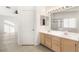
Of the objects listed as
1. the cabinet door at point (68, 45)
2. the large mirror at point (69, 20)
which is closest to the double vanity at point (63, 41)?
the cabinet door at point (68, 45)

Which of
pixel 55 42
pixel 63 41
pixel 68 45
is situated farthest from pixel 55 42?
pixel 68 45

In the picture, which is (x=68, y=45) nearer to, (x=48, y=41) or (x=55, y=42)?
(x=55, y=42)

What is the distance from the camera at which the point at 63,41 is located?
9.67 feet

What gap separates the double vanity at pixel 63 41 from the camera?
2.48 metres

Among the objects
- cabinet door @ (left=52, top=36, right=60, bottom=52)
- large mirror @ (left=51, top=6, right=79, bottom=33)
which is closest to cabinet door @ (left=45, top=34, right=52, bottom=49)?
cabinet door @ (left=52, top=36, right=60, bottom=52)

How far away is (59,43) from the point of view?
315 cm

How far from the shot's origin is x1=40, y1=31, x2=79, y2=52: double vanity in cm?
248

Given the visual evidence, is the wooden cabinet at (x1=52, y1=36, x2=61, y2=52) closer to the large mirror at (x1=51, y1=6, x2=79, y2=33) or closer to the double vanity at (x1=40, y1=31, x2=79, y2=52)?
the double vanity at (x1=40, y1=31, x2=79, y2=52)

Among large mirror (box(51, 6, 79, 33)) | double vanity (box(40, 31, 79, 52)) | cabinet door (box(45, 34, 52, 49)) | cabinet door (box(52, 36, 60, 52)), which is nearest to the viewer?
double vanity (box(40, 31, 79, 52))

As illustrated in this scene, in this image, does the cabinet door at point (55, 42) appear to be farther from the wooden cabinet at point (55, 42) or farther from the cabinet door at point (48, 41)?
the cabinet door at point (48, 41)

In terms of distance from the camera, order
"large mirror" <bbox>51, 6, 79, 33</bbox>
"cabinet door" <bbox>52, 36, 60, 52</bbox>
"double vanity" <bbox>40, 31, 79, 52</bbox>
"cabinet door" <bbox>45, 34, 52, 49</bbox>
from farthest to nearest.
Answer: "cabinet door" <bbox>45, 34, 52, 49</bbox> → "cabinet door" <bbox>52, 36, 60, 52</bbox> → "large mirror" <bbox>51, 6, 79, 33</bbox> → "double vanity" <bbox>40, 31, 79, 52</bbox>
